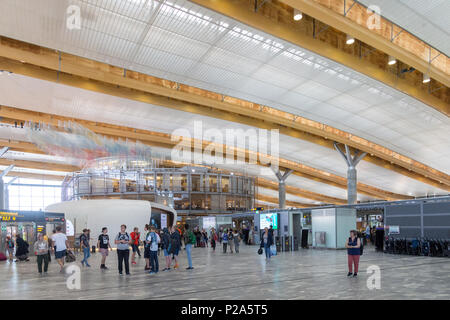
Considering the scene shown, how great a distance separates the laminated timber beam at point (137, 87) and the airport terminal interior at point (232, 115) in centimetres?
10

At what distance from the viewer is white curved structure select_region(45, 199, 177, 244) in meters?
28.5

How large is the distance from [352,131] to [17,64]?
72.0 feet

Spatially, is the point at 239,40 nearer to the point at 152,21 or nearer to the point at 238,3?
the point at 238,3

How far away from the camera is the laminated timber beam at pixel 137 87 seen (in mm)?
19219

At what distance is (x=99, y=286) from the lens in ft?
32.2

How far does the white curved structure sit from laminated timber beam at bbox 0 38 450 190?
353 inches

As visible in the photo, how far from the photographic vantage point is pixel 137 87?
22.2m

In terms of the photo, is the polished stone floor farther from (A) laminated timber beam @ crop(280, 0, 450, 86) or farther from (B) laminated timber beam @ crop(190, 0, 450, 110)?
(B) laminated timber beam @ crop(190, 0, 450, 110)

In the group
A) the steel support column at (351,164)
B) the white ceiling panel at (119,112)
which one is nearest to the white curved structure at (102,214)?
the white ceiling panel at (119,112)

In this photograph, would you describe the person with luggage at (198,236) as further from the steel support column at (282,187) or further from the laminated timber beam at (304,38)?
the laminated timber beam at (304,38)

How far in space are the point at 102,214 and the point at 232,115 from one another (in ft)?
40.0

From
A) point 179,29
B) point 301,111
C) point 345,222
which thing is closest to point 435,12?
point 179,29
